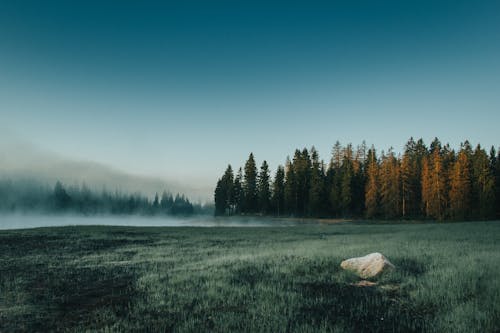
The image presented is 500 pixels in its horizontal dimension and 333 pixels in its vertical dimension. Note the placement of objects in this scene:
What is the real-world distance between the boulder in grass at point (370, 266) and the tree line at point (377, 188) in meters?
53.7

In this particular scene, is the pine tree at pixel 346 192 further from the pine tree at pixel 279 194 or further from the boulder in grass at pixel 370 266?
the boulder in grass at pixel 370 266

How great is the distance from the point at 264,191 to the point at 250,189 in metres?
4.90

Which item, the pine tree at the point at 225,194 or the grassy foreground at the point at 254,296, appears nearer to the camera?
the grassy foreground at the point at 254,296

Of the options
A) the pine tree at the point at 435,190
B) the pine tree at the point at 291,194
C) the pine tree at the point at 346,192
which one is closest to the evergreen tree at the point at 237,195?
the pine tree at the point at 291,194

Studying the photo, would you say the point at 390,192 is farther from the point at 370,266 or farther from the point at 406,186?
the point at 370,266

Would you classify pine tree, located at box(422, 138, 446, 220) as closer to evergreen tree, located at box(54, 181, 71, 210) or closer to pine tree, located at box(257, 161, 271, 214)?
pine tree, located at box(257, 161, 271, 214)

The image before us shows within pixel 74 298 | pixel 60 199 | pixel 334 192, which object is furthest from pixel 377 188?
pixel 60 199

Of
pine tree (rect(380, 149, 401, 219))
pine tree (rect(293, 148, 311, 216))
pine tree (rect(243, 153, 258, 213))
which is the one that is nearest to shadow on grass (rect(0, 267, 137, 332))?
pine tree (rect(380, 149, 401, 219))

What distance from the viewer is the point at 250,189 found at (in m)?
81.7

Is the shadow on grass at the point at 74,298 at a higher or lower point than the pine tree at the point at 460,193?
lower

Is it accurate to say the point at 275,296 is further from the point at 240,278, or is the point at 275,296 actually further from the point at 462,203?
the point at 462,203

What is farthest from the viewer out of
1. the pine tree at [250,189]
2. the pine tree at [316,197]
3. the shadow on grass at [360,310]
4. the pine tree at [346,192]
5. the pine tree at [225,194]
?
the pine tree at [225,194]

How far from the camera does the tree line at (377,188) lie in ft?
179

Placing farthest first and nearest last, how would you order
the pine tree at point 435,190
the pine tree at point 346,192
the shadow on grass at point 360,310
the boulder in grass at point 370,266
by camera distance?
the pine tree at point 346,192 < the pine tree at point 435,190 < the boulder in grass at point 370,266 < the shadow on grass at point 360,310
